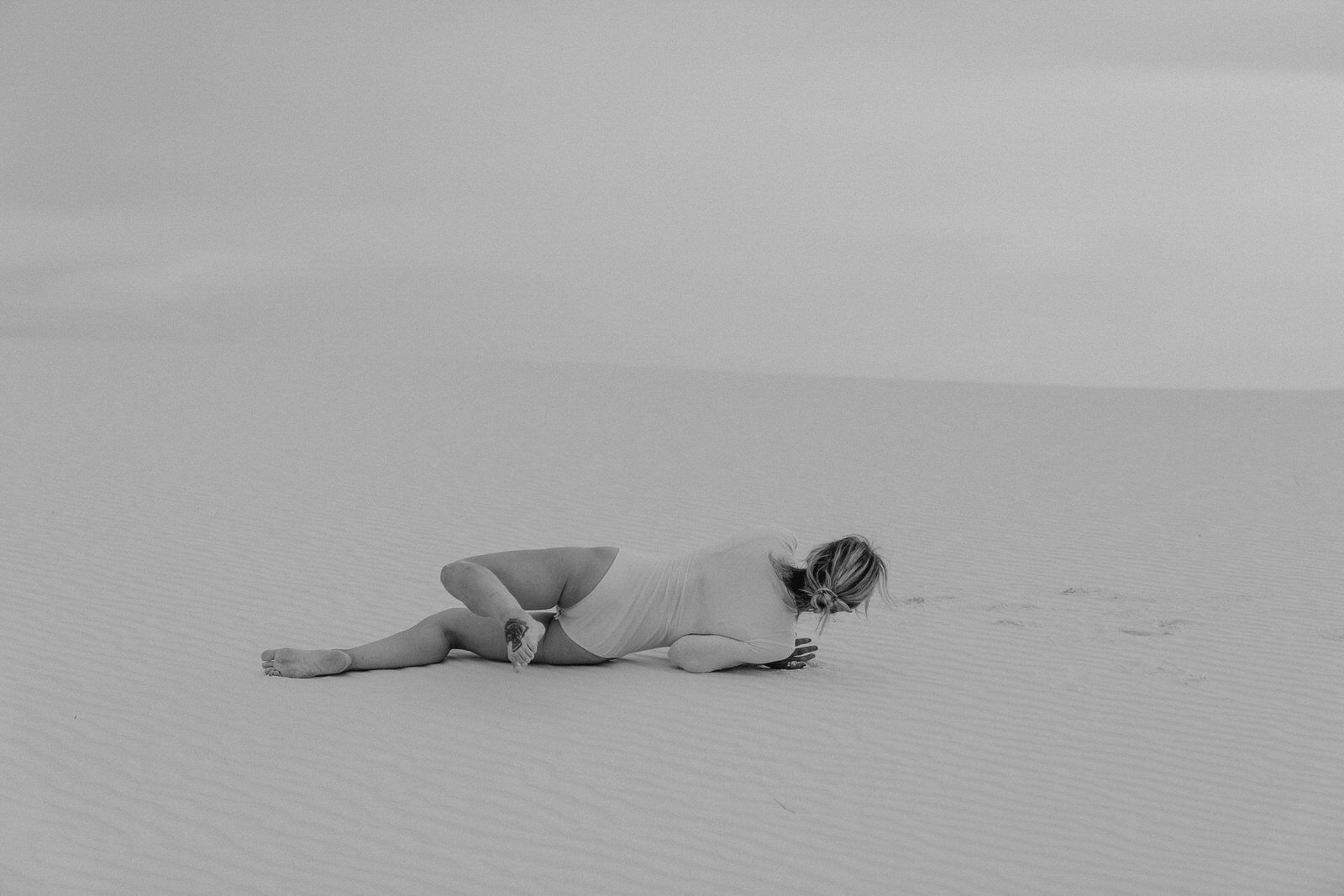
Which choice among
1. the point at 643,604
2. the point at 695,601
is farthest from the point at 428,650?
the point at 695,601

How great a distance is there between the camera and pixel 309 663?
5.04 m

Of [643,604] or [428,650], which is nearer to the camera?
[643,604]

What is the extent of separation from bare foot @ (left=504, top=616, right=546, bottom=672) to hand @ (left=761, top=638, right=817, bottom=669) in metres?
1.31

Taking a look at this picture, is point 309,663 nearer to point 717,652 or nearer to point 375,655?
point 375,655

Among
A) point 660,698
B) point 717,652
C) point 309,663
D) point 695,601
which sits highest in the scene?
point 695,601

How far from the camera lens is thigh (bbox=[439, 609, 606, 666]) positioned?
513cm

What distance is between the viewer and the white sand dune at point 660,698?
364cm

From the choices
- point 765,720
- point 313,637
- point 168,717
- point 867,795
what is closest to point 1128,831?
point 867,795

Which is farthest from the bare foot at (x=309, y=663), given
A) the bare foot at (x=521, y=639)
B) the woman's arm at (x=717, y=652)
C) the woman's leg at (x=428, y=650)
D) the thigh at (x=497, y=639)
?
the woman's arm at (x=717, y=652)

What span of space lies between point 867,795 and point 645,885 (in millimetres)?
977

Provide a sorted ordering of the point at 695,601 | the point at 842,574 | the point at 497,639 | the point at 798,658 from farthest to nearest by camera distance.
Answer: the point at 798,658, the point at 497,639, the point at 695,601, the point at 842,574

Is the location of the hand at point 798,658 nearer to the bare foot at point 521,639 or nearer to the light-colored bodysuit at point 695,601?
the light-colored bodysuit at point 695,601

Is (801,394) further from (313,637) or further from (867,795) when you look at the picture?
(867,795)

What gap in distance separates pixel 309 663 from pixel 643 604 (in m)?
1.38
